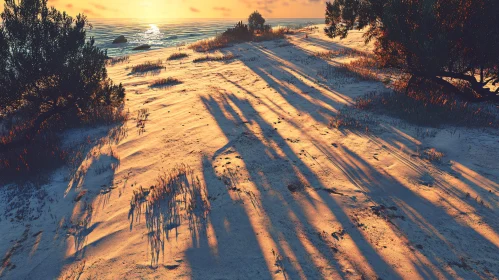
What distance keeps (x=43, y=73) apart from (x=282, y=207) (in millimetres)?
7154

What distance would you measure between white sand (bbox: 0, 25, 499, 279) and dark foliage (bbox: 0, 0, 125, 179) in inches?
39.0

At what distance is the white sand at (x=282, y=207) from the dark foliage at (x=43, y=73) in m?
0.99

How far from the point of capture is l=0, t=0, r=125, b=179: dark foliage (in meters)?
6.77

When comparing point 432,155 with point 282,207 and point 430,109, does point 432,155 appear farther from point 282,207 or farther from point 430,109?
point 282,207

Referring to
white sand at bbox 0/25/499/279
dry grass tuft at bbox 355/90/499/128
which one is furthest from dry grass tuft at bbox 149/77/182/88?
dry grass tuft at bbox 355/90/499/128

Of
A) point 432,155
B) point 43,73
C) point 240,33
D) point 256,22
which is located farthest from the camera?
point 256,22

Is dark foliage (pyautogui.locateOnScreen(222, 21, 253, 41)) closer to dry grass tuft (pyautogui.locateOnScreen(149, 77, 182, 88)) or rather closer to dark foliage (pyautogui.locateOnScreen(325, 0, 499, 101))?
dry grass tuft (pyautogui.locateOnScreen(149, 77, 182, 88))

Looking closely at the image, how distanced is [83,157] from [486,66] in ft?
34.5

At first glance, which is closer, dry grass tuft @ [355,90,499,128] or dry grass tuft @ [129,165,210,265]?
dry grass tuft @ [129,165,210,265]

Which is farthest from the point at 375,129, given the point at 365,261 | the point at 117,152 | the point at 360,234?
the point at 117,152

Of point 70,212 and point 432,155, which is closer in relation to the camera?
point 70,212

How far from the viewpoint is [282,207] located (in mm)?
4453

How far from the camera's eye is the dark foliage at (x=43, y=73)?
22.2ft

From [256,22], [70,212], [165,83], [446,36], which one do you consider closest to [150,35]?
[256,22]
